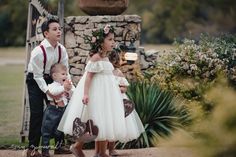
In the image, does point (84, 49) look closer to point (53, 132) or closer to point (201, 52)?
point (201, 52)

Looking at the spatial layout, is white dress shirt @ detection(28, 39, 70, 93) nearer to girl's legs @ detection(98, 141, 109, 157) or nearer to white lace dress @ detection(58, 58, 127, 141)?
white lace dress @ detection(58, 58, 127, 141)

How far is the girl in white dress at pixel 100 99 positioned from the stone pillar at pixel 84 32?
3.31 metres

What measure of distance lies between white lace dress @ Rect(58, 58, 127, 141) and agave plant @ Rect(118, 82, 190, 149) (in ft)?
6.12

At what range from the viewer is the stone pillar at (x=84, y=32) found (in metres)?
10.7

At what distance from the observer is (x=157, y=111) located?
9328 millimetres

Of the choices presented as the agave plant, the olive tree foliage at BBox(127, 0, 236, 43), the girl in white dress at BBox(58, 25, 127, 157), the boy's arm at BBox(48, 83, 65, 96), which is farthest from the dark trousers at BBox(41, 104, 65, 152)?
the olive tree foliage at BBox(127, 0, 236, 43)

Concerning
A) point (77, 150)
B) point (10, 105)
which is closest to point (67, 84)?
point (77, 150)

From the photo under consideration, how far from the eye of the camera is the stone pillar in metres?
10.7

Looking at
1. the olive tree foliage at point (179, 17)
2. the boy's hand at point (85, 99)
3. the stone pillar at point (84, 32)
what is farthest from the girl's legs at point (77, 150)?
the olive tree foliage at point (179, 17)

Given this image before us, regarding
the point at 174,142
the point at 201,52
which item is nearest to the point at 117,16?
the point at 201,52

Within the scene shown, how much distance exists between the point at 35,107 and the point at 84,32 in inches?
122

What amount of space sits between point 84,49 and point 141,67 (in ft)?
3.62

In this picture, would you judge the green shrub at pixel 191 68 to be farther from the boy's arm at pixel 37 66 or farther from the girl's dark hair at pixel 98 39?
the boy's arm at pixel 37 66

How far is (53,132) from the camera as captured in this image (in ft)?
26.2
